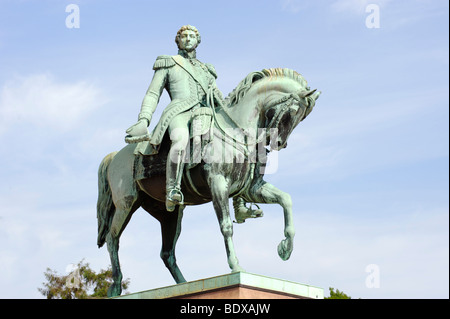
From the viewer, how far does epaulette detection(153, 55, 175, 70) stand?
13.9 meters

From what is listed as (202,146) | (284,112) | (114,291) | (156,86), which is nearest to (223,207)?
(202,146)

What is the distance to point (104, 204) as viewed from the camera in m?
14.5

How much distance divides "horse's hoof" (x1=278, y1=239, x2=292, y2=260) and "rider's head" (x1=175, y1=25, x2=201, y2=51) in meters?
3.58

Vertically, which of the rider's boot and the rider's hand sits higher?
the rider's hand

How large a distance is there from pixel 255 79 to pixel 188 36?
1.40m

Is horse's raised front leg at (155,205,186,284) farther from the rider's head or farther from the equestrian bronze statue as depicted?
the rider's head

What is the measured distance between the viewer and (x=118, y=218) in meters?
13.9

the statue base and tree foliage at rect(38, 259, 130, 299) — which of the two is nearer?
the statue base

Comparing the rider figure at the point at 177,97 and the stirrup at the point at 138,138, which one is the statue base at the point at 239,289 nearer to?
the rider figure at the point at 177,97

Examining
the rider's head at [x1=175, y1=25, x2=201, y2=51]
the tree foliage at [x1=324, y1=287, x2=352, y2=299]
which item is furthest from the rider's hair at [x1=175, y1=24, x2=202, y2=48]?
the tree foliage at [x1=324, y1=287, x2=352, y2=299]

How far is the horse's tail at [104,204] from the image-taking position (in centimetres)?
1441

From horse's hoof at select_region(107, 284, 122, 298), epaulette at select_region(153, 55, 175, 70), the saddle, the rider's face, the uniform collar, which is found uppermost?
the rider's face
